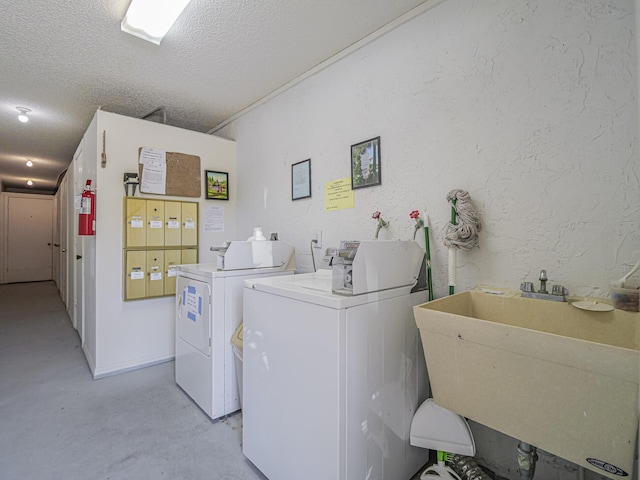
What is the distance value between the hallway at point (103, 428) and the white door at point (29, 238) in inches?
251

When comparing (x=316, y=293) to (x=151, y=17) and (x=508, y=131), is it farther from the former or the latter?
(x=151, y=17)

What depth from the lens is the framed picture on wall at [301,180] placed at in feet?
7.91

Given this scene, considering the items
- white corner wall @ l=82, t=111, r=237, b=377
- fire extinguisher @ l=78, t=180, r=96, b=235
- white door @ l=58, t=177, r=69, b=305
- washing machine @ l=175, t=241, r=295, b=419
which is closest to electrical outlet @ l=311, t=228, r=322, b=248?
washing machine @ l=175, t=241, r=295, b=419

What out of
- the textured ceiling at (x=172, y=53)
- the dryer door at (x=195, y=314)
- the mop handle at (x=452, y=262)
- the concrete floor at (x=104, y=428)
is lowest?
the concrete floor at (x=104, y=428)

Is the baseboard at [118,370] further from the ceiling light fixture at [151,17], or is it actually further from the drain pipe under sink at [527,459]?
the drain pipe under sink at [527,459]

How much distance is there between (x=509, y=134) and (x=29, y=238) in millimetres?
10573

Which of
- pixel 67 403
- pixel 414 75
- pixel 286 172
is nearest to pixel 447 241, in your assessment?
pixel 414 75

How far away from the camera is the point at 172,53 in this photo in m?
2.14

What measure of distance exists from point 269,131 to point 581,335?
2693 mm

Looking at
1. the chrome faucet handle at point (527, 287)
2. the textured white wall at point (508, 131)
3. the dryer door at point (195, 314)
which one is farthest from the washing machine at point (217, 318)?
the chrome faucet handle at point (527, 287)

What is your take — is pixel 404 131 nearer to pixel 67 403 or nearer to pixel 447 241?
pixel 447 241

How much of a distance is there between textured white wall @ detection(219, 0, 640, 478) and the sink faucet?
7 centimetres

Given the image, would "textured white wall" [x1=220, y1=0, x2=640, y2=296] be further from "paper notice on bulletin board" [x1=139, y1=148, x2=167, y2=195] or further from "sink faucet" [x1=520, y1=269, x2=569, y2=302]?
"paper notice on bulletin board" [x1=139, y1=148, x2=167, y2=195]

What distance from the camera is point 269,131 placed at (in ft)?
9.33
